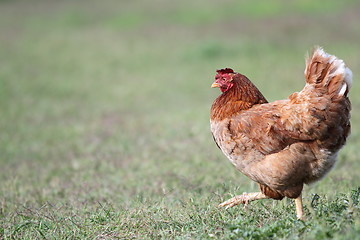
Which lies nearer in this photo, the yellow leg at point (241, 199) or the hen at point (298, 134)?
the hen at point (298, 134)

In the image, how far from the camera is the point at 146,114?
41.5 feet

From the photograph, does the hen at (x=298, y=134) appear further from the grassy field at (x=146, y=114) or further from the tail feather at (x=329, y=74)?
the grassy field at (x=146, y=114)

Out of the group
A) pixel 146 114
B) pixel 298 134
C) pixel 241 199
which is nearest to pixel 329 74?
pixel 298 134

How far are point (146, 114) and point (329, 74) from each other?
323 inches

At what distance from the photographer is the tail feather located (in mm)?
4730

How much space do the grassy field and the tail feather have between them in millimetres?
987

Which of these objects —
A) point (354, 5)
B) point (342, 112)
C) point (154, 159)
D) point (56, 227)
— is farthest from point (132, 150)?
point (354, 5)

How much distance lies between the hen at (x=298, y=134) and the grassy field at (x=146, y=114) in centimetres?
34

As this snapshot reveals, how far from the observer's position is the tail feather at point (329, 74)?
473cm

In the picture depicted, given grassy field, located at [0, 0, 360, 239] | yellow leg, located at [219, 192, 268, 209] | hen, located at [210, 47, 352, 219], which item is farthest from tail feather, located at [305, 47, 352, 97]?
yellow leg, located at [219, 192, 268, 209]

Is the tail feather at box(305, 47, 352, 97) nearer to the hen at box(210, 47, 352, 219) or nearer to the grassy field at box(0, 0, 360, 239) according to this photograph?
the hen at box(210, 47, 352, 219)

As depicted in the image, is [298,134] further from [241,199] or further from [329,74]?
[241,199]

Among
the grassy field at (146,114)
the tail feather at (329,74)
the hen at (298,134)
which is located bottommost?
the grassy field at (146,114)

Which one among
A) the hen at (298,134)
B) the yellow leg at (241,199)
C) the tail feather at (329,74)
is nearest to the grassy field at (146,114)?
the yellow leg at (241,199)
